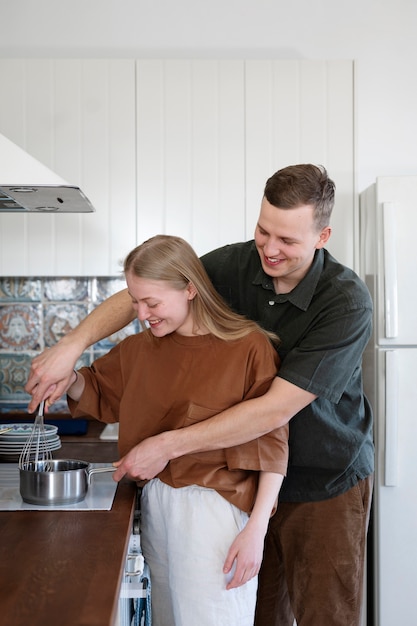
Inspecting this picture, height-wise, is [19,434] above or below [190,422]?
below

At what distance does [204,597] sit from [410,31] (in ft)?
9.17

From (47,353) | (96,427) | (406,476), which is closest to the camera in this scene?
(47,353)

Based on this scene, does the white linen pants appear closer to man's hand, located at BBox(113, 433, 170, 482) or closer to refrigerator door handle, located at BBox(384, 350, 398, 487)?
man's hand, located at BBox(113, 433, 170, 482)

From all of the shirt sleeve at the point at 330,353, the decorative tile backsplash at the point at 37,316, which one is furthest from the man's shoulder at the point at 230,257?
the decorative tile backsplash at the point at 37,316

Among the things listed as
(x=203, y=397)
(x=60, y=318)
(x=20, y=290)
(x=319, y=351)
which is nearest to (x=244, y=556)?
(x=203, y=397)

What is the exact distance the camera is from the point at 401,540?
8.91 ft

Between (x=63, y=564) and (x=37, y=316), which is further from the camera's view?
(x=37, y=316)

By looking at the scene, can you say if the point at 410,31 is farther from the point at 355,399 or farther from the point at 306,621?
the point at 306,621

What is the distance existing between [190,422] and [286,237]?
0.46 metres

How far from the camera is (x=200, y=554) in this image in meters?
1.59

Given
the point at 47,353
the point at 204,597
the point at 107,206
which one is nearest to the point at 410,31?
the point at 107,206

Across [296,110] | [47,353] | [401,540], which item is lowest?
[401,540]

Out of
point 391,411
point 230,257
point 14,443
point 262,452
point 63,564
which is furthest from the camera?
point 391,411

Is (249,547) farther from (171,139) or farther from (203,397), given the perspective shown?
(171,139)
